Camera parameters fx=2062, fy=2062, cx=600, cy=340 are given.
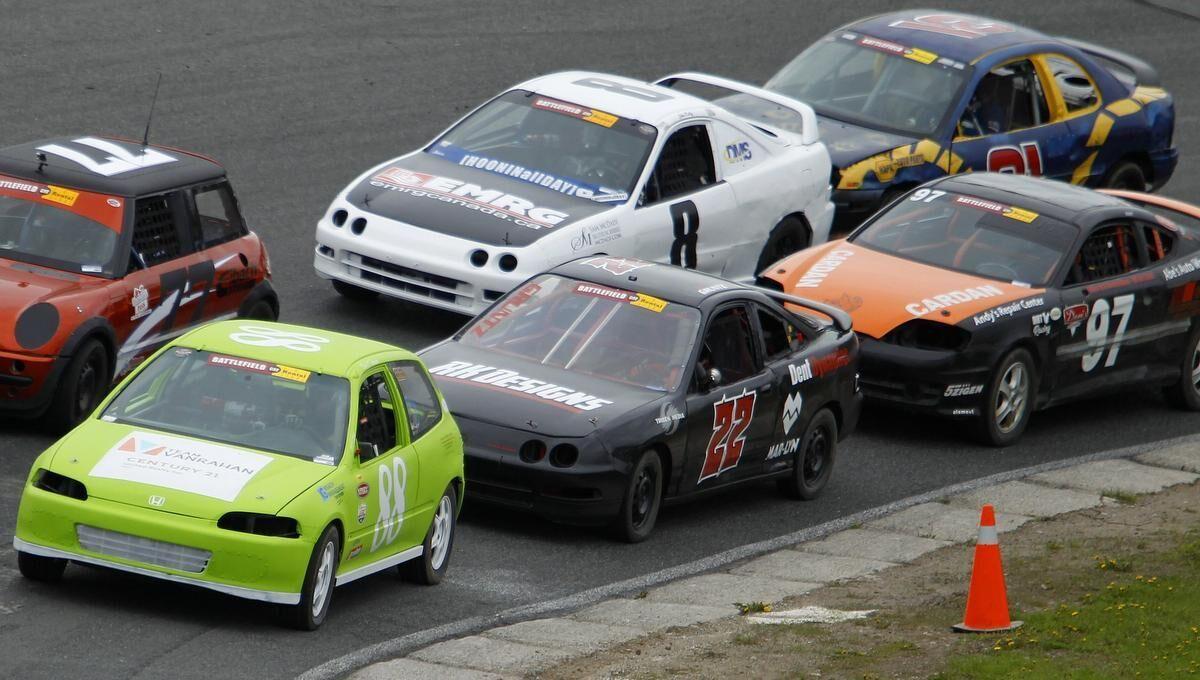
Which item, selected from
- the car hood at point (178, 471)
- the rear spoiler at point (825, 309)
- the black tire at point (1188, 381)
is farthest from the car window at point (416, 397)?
the black tire at point (1188, 381)

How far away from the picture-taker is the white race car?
14.5 metres

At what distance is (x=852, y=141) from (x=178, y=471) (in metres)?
10.4

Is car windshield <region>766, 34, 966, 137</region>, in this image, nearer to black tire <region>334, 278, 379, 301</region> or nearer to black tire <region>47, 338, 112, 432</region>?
black tire <region>334, 278, 379, 301</region>

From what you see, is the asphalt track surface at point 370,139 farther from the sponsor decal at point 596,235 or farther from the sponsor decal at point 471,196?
the sponsor decal at point 596,235

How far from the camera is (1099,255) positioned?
15.1m

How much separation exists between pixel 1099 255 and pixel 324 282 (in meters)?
5.80

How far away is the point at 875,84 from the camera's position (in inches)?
745

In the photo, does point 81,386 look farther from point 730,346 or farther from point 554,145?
point 554,145

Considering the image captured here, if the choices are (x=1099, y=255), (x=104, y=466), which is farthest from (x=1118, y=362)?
(x=104, y=466)

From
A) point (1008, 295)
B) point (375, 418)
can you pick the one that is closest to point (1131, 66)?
point (1008, 295)

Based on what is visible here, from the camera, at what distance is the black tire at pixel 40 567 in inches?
359

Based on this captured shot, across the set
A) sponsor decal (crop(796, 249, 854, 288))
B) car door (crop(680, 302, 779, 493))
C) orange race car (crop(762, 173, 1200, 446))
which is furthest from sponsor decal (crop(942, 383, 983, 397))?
car door (crop(680, 302, 779, 493))

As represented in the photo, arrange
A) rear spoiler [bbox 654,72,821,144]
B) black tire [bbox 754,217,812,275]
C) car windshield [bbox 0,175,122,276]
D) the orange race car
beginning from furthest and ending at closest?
1. rear spoiler [bbox 654,72,821,144]
2. black tire [bbox 754,217,812,275]
3. the orange race car
4. car windshield [bbox 0,175,122,276]

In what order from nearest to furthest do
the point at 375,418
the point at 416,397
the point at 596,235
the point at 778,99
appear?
1. the point at 375,418
2. the point at 416,397
3. the point at 596,235
4. the point at 778,99
